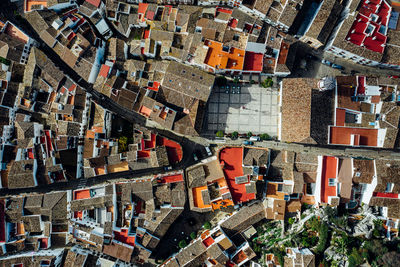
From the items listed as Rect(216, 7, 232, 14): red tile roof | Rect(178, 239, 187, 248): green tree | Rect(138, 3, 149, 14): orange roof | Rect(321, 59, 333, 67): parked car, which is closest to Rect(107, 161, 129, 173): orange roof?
Rect(178, 239, 187, 248): green tree

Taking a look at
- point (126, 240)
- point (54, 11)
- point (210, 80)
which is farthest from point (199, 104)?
point (54, 11)

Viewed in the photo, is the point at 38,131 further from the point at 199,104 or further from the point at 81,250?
the point at 199,104

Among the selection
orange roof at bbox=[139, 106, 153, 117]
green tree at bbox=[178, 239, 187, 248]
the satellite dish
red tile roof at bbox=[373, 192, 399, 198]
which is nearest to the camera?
the satellite dish

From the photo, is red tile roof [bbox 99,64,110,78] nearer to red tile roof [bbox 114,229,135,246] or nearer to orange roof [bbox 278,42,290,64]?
red tile roof [bbox 114,229,135,246]

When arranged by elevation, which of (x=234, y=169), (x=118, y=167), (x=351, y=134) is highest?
(x=351, y=134)

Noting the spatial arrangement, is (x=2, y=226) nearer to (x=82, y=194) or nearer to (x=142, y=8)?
(x=82, y=194)

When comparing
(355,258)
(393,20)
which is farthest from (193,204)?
(393,20)
